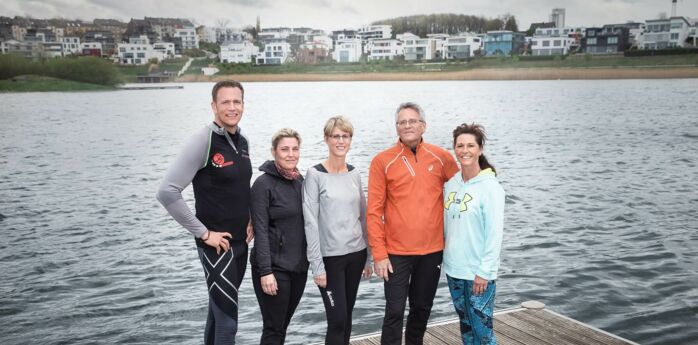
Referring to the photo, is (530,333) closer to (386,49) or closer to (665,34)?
(665,34)

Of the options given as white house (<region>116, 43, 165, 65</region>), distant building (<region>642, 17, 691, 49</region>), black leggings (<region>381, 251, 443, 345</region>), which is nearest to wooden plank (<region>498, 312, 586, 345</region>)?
black leggings (<region>381, 251, 443, 345</region>)

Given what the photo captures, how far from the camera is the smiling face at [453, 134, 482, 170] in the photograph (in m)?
4.61

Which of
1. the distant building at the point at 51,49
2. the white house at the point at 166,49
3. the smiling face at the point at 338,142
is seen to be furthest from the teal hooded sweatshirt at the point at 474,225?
the white house at the point at 166,49

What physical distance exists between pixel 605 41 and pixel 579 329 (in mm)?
136674

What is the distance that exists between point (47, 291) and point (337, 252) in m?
9.05

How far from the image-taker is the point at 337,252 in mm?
4633

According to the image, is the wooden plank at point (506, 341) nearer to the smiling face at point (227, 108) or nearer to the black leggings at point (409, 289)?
the black leggings at point (409, 289)

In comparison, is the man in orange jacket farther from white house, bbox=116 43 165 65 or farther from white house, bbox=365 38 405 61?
white house, bbox=116 43 165 65

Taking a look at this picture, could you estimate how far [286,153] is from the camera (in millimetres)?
4559

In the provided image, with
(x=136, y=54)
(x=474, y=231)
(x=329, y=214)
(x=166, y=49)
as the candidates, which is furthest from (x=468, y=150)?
(x=166, y=49)

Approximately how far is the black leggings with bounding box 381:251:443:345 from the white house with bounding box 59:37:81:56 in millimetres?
207090

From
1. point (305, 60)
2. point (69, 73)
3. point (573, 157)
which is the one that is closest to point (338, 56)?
point (305, 60)

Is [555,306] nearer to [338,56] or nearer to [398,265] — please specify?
[398,265]

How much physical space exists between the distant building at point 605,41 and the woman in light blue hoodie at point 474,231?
136951 mm
